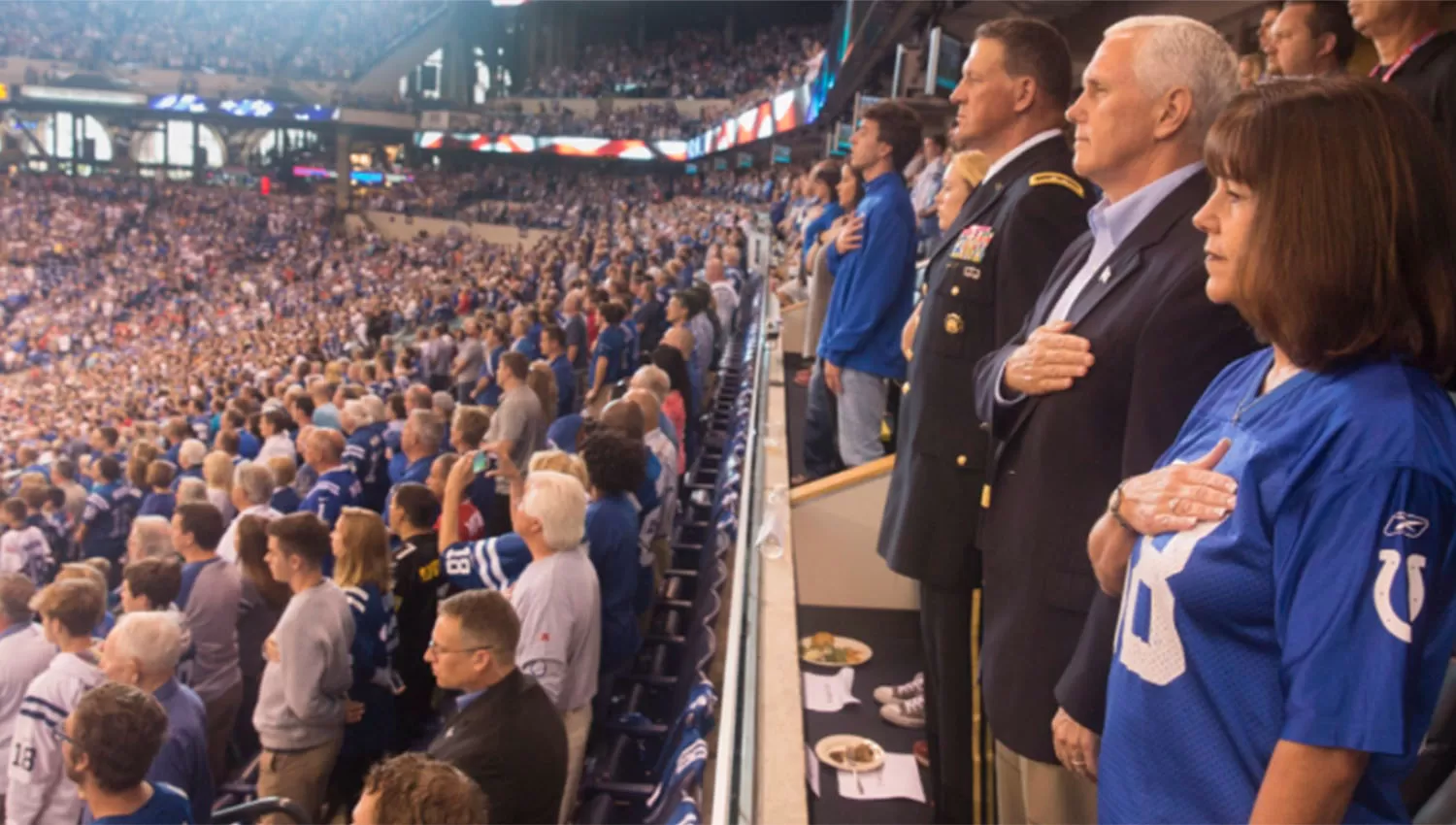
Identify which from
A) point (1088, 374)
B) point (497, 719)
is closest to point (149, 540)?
point (497, 719)

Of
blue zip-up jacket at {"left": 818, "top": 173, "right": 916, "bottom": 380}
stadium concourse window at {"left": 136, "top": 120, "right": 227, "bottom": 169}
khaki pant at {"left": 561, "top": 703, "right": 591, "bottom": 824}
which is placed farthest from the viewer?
stadium concourse window at {"left": 136, "top": 120, "right": 227, "bottom": 169}

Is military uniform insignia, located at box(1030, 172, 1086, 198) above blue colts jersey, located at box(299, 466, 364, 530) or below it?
above

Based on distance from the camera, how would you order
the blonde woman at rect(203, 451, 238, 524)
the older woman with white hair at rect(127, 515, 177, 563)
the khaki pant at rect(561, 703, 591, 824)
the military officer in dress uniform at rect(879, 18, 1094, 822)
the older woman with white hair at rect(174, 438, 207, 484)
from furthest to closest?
the older woman with white hair at rect(174, 438, 207, 484) < the blonde woman at rect(203, 451, 238, 524) < the older woman with white hair at rect(127, 515, 177, 563) < the khaki pant at rect(561, 703, 591, 824) < the military officer in dress uniform at rect(879, 18, 1094, 822)

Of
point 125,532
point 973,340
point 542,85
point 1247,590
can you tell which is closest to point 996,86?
point 973,340

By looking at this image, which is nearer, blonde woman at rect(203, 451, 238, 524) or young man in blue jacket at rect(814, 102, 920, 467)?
young man in blue jacket at rect(814, 102, 920, 467)

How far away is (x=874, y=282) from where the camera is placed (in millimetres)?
3324

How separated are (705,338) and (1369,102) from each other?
6336 mm

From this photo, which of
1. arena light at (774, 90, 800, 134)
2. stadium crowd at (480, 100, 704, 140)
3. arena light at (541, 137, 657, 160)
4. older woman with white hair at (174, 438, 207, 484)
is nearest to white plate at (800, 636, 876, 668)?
older woman with white hair at (174, 438, 207, 484)

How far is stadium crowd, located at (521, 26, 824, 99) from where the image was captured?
31703mm

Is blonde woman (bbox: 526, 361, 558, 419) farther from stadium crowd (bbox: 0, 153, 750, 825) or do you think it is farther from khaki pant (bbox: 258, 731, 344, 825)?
khaki pant (bbox: 258, 731, 344, 825)

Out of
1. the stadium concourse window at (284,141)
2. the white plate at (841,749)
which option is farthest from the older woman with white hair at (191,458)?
the stadium concourse window at (284,141)

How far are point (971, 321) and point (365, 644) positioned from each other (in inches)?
98.7

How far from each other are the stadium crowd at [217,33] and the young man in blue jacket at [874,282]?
117 feet

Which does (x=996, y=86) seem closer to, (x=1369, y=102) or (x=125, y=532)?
(x=1369, y=102)
